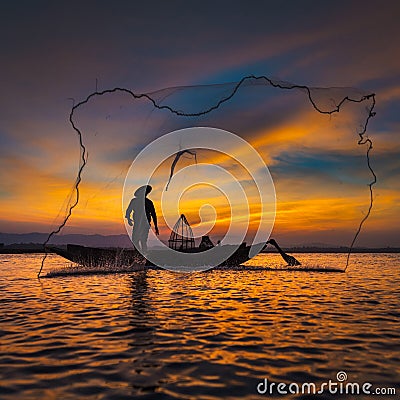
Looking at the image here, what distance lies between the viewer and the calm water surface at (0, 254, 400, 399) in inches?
231

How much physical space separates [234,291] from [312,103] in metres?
10.2

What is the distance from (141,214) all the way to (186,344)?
18736mm

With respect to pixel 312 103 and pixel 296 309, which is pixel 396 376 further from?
pixel 312 103

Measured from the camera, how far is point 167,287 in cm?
1784

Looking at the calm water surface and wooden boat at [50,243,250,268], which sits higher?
wooden boat at [50,243,250,268]

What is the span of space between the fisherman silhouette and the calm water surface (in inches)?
471

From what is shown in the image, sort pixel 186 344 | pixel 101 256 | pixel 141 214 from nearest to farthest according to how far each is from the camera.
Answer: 1. pixel 186 344
2. pixel 141 214
3. pixel 101 256

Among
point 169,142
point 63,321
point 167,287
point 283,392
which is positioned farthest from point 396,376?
point 169,142

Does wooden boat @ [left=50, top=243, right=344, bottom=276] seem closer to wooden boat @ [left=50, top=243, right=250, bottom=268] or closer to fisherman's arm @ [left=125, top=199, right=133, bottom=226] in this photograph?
wooden boat @ [left=50, top=243, right=250, bottom=268]

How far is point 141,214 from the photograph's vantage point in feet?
86.3

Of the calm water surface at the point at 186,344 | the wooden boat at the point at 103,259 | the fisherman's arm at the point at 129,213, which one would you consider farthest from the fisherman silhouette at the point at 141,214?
the calm water surface at the point at 186,344

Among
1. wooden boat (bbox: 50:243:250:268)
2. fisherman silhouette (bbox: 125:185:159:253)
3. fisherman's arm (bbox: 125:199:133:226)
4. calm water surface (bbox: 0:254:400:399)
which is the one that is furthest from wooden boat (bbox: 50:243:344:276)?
calm water surface (bbox: 0:254:400:399)

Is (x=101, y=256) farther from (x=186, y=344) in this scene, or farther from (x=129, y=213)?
(x=186, y=344)

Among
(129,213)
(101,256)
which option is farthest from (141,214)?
(101,256)
